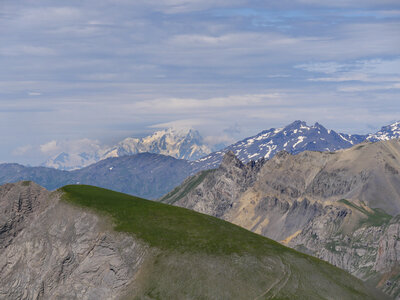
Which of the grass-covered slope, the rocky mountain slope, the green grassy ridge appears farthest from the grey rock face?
the green grassy ridge

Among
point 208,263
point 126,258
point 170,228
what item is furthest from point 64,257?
point 208,263

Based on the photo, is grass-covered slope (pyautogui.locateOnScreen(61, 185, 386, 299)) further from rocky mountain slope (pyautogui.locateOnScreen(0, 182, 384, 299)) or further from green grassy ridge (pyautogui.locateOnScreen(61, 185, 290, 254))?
rocky mountain slope (pyautogui.locateOnScreen(0, 182, 384, 299))

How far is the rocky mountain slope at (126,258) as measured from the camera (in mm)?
167500

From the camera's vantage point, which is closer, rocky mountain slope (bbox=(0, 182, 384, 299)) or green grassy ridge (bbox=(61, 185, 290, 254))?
rocky mountain slope (bbox=(0, 182, 384, 299))

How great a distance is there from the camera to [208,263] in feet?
571

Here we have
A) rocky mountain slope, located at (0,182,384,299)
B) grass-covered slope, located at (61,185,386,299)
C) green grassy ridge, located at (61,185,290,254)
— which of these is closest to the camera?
grass-covered slope, located at (61,185,386,299)

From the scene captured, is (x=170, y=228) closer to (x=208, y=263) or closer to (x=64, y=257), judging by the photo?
(x=208, y=263)

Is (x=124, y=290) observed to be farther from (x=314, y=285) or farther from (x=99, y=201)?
(x=314, y=285)

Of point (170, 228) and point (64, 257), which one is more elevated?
point (170, 228)

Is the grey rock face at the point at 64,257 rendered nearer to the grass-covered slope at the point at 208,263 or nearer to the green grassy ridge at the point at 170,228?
the grass-covered slope at the point at 208,263

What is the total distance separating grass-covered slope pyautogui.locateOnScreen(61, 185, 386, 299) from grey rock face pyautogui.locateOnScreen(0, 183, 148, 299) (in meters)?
4.75

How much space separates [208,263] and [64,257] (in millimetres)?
43565

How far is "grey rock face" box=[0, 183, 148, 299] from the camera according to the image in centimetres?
16838

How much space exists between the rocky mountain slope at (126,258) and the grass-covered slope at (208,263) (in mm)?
304
